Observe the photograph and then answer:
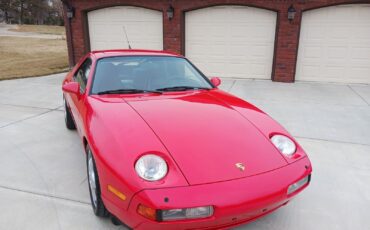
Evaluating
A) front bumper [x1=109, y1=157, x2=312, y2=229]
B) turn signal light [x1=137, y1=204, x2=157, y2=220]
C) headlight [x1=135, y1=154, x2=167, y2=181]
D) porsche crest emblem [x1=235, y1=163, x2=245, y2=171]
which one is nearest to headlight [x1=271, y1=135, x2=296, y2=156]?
front bumper [x1=109, y1=157, x2=312, y2=229]

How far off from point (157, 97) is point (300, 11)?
715cm

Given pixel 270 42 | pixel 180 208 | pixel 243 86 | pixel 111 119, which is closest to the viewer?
pixel 180 208

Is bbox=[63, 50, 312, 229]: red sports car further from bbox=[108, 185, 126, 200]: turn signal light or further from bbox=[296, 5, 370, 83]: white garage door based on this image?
bbox=[296, 5, 370, 83]: white garage door

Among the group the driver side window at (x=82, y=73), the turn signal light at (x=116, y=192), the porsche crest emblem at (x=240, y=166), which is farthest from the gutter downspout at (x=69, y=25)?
the porsche crest emblem at (x=240, y=166)

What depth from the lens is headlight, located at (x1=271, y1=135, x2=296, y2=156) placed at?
2.37 m

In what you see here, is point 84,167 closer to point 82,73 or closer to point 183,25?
point 82,73

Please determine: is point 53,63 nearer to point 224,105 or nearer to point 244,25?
point 244,25

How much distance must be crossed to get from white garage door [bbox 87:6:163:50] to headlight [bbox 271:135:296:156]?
27.5ft

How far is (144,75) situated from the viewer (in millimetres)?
3348

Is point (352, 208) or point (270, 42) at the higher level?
point (270, 42)

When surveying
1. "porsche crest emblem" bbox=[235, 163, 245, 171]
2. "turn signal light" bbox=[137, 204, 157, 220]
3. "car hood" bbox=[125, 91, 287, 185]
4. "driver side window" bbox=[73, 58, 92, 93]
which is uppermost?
"driver side window" bbox=[73, 58, 92, 93]

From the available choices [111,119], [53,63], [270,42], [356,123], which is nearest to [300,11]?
[270,42]

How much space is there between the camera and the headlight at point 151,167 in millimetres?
1943

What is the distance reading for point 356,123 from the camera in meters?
5.23
